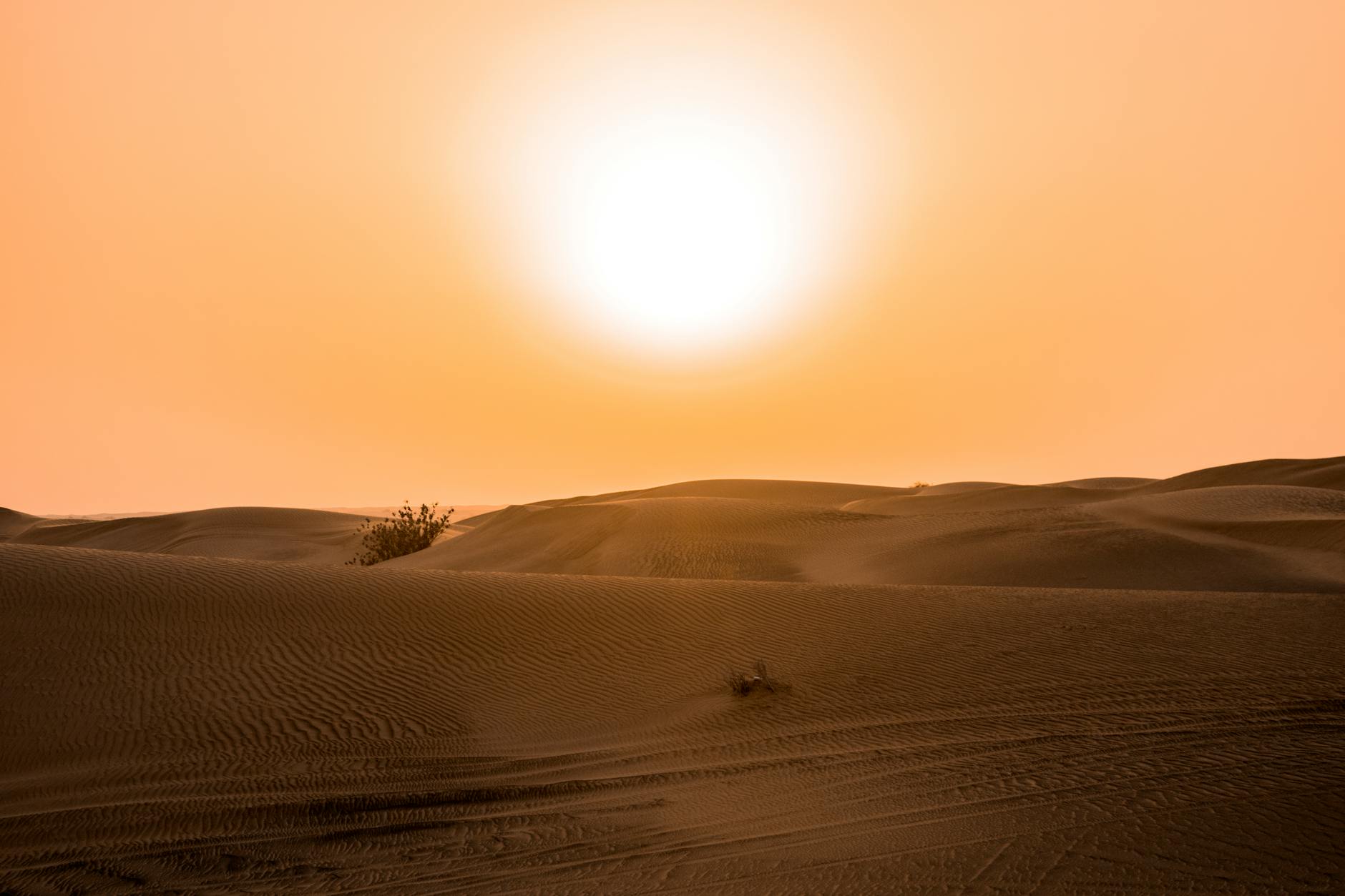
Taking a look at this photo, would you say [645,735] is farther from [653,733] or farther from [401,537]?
[401,537]

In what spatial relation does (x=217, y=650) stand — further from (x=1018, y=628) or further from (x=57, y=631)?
(x=1018, y=628)

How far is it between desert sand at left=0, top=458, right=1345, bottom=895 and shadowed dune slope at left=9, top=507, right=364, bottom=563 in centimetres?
1804

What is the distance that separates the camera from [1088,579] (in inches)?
565

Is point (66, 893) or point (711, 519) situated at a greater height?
point (711, 519)

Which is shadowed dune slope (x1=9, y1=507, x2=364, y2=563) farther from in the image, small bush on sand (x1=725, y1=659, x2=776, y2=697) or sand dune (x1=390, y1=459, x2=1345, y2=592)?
small bush on sand (x1=725, y1=659, x2=776, y2=697)

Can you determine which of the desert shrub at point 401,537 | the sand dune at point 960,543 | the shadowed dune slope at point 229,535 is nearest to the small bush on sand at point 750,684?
the sand dune at point 960,543

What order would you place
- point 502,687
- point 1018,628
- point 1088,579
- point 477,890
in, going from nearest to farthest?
1. point 477,890
2. point 502,687
3. point 1018,628
4. point 1088,579

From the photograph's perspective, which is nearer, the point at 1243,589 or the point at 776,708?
the point at 776,708

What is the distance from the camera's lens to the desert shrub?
26.0 metres

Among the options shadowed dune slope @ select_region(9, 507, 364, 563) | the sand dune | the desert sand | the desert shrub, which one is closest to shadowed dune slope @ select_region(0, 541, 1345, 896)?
the desert sand

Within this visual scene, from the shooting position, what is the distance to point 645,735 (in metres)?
6.89

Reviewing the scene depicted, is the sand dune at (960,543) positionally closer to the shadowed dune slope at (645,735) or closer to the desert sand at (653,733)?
the desert sand at (653,733)

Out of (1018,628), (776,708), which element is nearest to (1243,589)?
(1018,628)

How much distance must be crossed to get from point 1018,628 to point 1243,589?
6.06 metres
